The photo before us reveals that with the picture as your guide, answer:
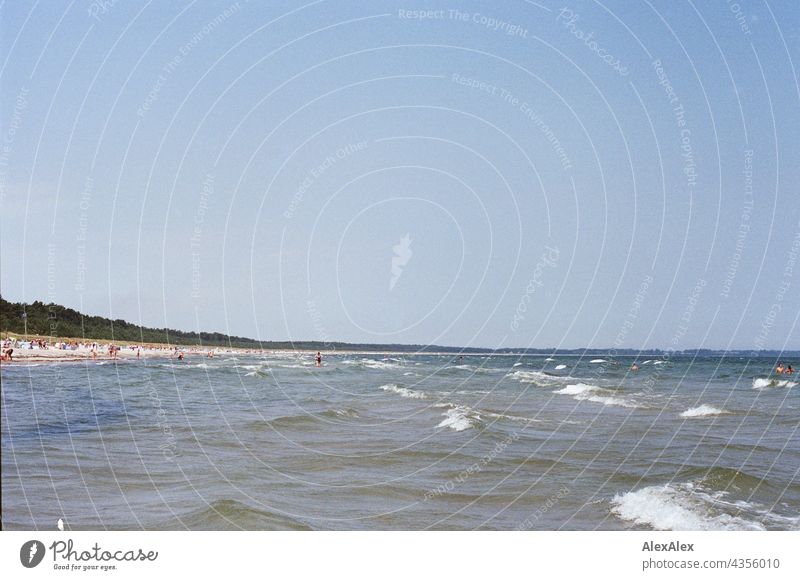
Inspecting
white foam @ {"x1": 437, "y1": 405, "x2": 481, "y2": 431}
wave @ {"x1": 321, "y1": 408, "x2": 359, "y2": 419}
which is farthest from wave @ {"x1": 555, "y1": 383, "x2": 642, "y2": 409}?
wave @ {"x1": 321, "y1": 408, "x2": 359, "y2": 419}

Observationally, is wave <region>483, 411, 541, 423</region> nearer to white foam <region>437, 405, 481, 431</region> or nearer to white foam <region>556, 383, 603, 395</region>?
white foam <region>437, 405, 481, 431</region>

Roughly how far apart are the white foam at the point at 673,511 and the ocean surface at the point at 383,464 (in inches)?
1.3

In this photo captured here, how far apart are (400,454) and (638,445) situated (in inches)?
207

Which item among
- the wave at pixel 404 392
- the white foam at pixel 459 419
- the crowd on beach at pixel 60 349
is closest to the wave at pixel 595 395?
the wave at pixel 404 392

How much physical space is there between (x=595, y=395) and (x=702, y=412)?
6.02 meters

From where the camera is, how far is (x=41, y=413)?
1692 cm

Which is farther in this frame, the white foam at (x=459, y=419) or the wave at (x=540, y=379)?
the wave at (x=540, y=379)

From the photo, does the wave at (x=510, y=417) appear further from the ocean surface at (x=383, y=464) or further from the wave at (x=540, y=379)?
the wave at (x=540, y=379)

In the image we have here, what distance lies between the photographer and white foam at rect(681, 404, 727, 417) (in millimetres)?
22275

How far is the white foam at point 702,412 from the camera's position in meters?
22.3

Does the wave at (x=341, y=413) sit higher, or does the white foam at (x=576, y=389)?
the white foam at (x=576, y=389)

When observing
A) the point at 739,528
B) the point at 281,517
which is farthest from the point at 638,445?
the point at 281,517

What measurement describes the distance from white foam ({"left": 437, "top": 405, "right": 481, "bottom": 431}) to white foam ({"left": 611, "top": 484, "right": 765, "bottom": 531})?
6.90 meters
